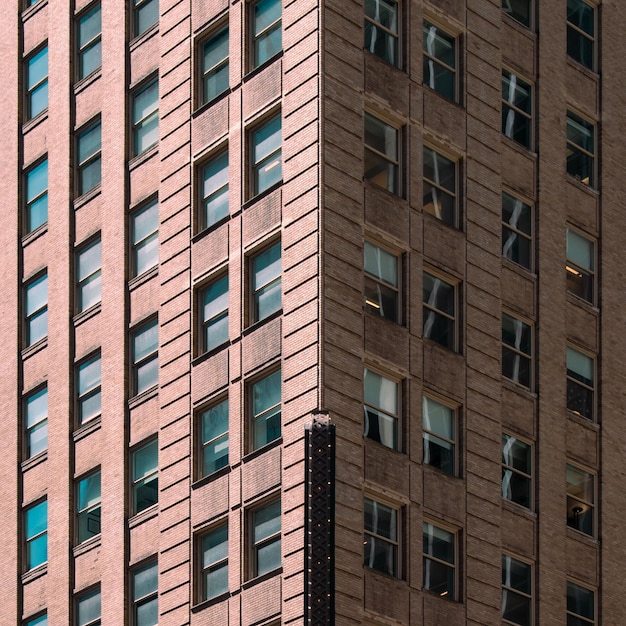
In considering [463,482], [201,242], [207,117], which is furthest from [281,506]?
[207,117]

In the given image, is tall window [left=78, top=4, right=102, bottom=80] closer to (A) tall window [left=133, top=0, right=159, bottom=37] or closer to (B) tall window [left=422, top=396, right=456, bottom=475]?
(A) tall window [left=133, top=0, right=159, bottom=37]

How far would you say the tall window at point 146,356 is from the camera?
168 feet

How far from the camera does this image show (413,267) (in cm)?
4822

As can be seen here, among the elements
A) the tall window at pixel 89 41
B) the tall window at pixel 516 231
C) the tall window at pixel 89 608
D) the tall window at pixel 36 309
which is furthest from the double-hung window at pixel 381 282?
the tall window at pixel 89 41

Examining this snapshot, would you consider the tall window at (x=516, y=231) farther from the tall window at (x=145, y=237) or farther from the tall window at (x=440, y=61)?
the tall window at (x=145, y=237)

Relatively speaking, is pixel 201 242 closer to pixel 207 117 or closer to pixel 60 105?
pixel 207 117

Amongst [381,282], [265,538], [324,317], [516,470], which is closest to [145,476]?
[265,538]

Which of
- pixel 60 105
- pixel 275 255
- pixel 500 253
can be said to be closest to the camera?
pixel 275 255

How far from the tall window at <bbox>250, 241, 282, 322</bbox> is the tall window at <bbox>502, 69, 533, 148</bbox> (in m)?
8.41

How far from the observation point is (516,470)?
49594 mm

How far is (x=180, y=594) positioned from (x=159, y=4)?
1696 cm

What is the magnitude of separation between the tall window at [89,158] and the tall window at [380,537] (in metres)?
15.4

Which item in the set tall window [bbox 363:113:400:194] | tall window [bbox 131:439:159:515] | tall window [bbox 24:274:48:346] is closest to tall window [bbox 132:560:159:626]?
tall window [bbox 131:439:159:515]

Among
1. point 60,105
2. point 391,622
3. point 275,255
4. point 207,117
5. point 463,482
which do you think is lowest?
point 391,622
